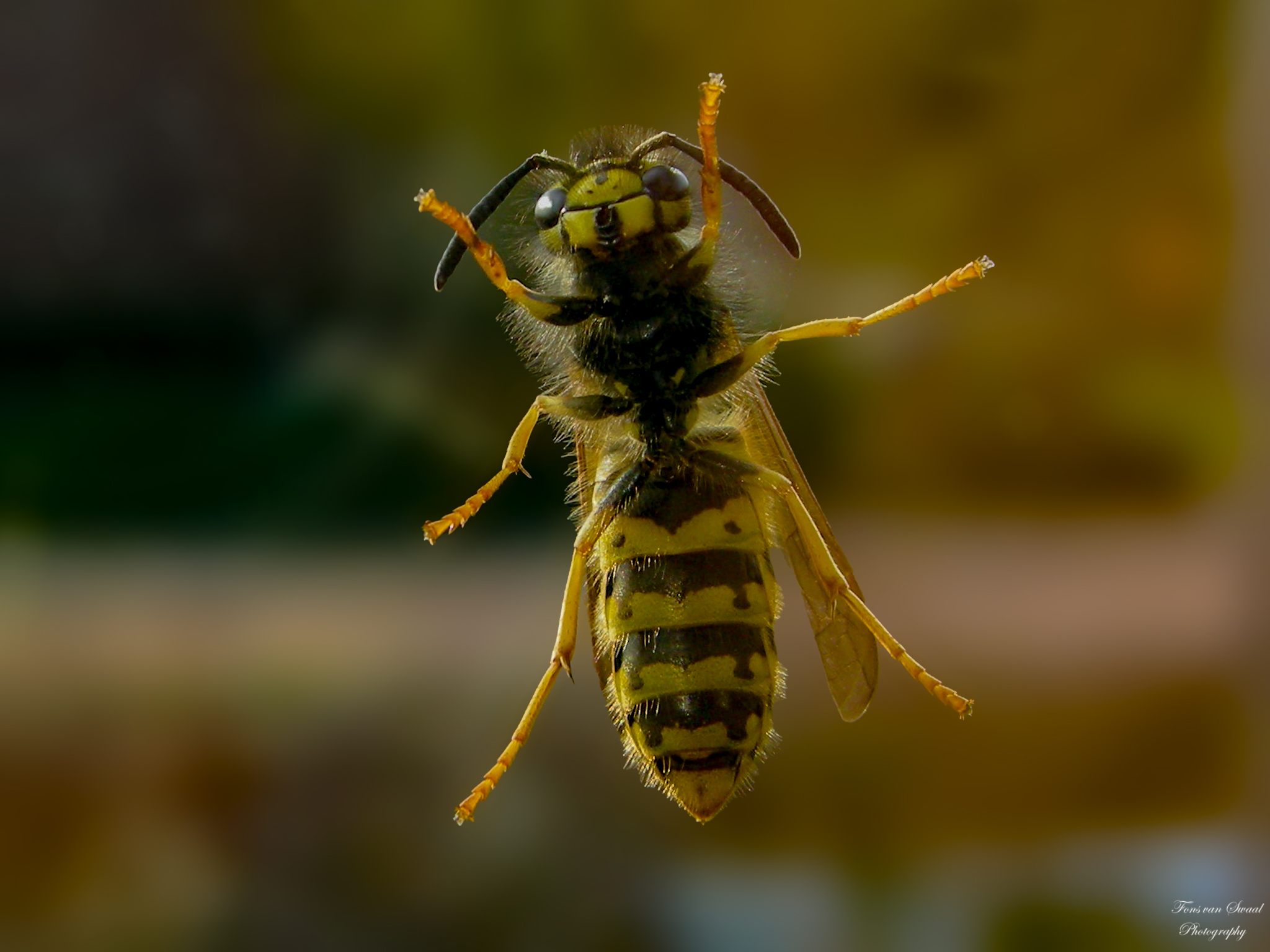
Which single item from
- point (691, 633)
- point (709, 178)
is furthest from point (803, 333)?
point (691, 633)

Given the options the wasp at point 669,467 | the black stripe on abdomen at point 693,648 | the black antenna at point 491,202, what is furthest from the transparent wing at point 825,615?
the black antenna at point 491,202

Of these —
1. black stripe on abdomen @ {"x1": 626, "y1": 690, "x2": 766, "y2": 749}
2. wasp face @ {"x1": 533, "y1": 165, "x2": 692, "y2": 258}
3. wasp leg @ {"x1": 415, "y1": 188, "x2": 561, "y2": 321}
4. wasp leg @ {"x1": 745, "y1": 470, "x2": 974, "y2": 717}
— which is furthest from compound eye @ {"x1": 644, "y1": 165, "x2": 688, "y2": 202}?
black stripe on abdomen @ {"x1": 626, "y1": 690, "x2": 766, "y2": 749}

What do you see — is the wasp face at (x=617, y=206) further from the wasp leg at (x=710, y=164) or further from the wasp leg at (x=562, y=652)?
the wasp leg at (x=562, y=652)

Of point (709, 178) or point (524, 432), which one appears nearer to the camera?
point (709, 178)

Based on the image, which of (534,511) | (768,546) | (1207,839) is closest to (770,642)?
(768,546)

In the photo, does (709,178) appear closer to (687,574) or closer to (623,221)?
(623,221)

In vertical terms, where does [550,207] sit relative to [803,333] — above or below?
above
